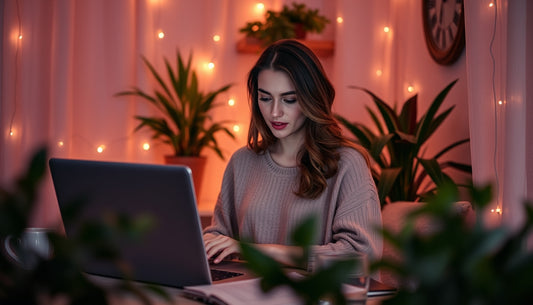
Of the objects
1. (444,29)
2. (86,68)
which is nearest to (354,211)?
(444,29)

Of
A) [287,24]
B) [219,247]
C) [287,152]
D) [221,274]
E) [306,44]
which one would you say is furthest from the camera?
[306,44]

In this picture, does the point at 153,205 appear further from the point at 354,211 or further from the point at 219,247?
the point at 354,211

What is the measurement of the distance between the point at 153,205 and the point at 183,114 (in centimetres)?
236

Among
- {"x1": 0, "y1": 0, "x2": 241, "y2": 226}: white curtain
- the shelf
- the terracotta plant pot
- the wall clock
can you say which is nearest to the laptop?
the wall clock

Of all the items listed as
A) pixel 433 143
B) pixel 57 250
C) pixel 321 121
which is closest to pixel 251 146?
pixel 321 121

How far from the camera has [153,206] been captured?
1.22 meters

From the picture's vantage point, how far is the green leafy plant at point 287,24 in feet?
11.4

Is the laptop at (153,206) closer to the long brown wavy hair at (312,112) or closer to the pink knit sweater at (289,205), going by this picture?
the pink knit sweater at (289,205)

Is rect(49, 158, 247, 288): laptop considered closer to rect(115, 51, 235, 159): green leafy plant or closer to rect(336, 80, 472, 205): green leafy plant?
rect(336, 80, 472, 205): green leafy plant

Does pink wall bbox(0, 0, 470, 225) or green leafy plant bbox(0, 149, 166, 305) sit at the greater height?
pink wall bbox(0, 0, 470, 225)

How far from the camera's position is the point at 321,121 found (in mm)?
2045

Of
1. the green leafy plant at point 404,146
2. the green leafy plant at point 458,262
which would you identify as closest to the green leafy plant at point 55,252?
the green leafy plant at point 458,262

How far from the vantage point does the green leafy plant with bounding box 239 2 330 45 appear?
11.4 ft

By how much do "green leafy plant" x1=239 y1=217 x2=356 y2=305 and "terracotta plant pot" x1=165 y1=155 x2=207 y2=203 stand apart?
3.07 meters
